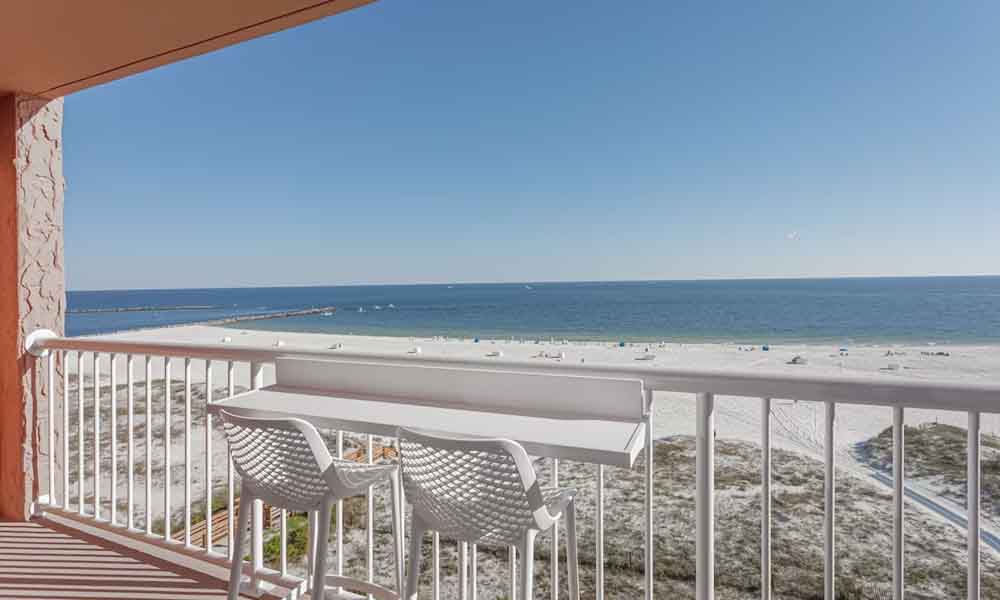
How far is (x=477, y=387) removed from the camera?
1.73 m

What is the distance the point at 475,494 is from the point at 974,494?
1.17 meters

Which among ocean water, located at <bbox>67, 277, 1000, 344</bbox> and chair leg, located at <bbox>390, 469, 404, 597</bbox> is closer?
chair leg, located at <bbox>390, 469, 404, 597</bbox>

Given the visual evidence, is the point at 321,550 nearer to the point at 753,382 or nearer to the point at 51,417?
the point at 753,382

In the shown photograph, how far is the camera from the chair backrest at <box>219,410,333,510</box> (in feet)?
4.59

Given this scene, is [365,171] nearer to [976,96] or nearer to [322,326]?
[322,326]

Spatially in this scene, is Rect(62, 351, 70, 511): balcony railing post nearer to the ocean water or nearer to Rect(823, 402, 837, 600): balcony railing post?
Rect(823, 402, 837, 600): balcony railing post

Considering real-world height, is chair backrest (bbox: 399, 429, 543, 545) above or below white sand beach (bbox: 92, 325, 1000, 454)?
above

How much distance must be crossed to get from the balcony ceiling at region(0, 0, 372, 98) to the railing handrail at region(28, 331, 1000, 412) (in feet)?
4.32

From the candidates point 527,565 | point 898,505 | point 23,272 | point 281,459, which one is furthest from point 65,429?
point 898,505

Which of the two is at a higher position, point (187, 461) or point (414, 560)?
point (414, 560)

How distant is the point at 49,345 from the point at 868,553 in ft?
23.2

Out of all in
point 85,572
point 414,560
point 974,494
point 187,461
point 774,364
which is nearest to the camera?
point 974,494

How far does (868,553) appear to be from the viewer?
5180 millimetres

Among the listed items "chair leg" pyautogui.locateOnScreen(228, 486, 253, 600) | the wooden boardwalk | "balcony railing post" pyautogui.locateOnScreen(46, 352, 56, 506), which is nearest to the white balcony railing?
the wooden boardwalk
